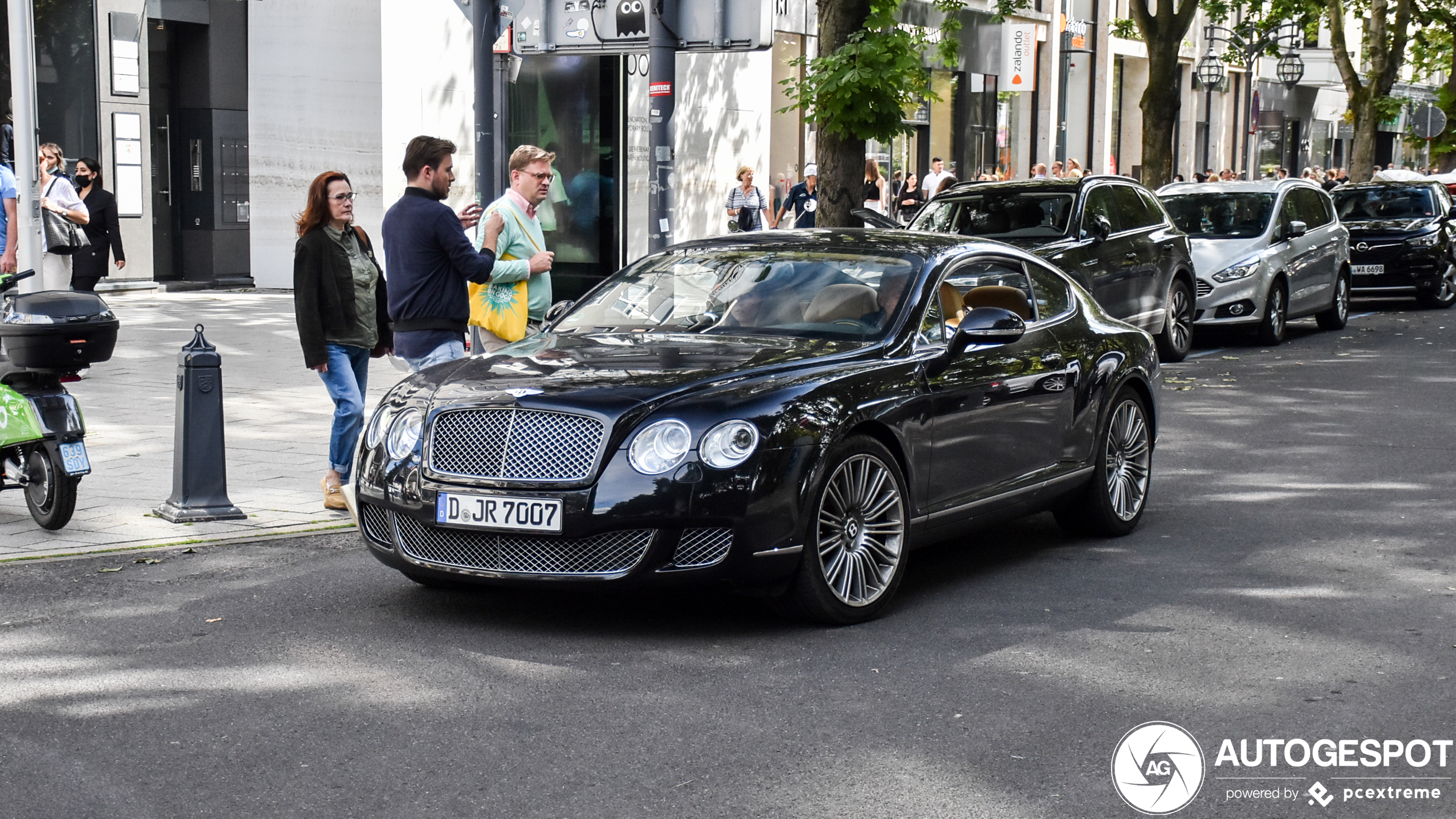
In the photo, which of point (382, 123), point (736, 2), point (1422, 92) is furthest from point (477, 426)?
point (1422, 92)

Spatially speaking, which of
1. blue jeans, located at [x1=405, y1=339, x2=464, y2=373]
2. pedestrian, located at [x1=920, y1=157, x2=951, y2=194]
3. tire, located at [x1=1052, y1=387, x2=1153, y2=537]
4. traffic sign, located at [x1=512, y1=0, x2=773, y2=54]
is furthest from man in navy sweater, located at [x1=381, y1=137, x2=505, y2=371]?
pedestrian, located at [x1=920, y1=157, x2=951, y2=194]

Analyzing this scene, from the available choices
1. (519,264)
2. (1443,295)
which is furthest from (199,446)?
(1443,295)

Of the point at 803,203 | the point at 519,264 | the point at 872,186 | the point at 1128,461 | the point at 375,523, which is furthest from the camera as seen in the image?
the point at 872,186

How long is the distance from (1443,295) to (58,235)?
18.1m

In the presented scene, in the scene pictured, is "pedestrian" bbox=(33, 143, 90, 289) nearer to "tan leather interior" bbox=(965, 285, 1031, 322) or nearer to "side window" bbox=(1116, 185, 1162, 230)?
"side window" bbox=(1116, 185, 1162, 230)

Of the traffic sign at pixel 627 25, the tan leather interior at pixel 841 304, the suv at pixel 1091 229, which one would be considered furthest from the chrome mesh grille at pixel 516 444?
the suv at pixel 1091 229

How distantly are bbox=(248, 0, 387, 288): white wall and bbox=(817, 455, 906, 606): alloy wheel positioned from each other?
1667cm

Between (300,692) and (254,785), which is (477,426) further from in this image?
(254,785)

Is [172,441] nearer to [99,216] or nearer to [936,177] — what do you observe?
[99,216]

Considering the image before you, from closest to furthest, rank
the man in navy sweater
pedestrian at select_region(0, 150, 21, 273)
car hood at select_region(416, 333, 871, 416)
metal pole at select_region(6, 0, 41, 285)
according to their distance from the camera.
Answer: car hood at select_region(416, 333, 871, 416) → the man in navy sweater → metal pole at select_region(6, 0, 41, 285) → pedestrian at select_region(0, 150, 21, 273)

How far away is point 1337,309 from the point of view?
20016mm

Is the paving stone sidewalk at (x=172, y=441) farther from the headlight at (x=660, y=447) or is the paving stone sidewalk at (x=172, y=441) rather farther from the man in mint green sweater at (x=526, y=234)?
the headlight at (x=660, y=447)

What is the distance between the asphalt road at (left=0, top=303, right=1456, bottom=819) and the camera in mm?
4422

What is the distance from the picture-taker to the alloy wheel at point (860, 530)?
6121 mm
